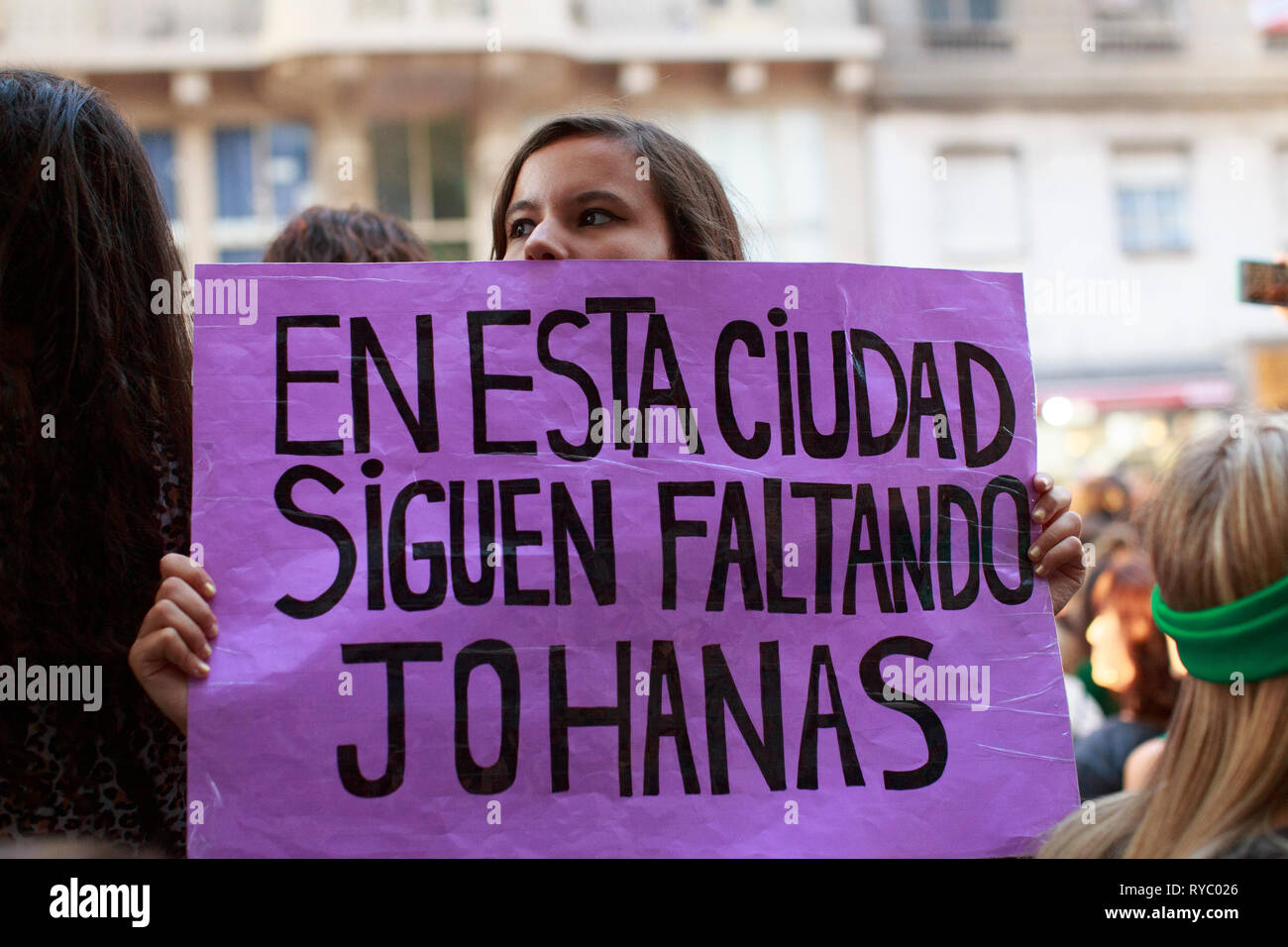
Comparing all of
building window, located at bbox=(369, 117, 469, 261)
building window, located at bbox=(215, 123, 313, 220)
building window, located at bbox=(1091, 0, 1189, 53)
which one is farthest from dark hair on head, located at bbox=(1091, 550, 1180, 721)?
building window, located at bbox=(1091, 0, 1189, 53)

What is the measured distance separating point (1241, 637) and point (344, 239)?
190cm

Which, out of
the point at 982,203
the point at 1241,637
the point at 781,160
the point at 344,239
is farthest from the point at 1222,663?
the point at 982,203

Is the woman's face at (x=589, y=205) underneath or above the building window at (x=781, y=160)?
underneath

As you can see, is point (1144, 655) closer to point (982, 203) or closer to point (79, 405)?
point (79, 405)

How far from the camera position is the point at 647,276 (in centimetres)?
164

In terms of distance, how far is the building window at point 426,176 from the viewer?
40.7 feet

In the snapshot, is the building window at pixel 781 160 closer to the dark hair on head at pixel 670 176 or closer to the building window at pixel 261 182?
the building window at pixel 261 182

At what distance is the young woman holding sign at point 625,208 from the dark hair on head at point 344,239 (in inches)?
18.9

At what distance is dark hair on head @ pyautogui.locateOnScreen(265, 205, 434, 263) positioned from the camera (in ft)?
8.23

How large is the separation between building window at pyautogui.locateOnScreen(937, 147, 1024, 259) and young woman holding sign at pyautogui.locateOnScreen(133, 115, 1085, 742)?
11.3 metres

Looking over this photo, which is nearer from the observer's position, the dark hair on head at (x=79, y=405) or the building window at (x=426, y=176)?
the dark hair on head at (x=79, y=405)

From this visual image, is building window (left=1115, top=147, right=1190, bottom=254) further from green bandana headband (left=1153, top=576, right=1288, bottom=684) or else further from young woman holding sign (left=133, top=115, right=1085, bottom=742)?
green bandana headband (left=1153, top=576, right=1288, bottom=684)

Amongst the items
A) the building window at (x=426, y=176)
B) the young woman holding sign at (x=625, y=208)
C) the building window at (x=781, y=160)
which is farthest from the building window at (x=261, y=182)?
the young woman holding sign at (x=625, y=208)

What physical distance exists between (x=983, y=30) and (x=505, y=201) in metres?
12.7
